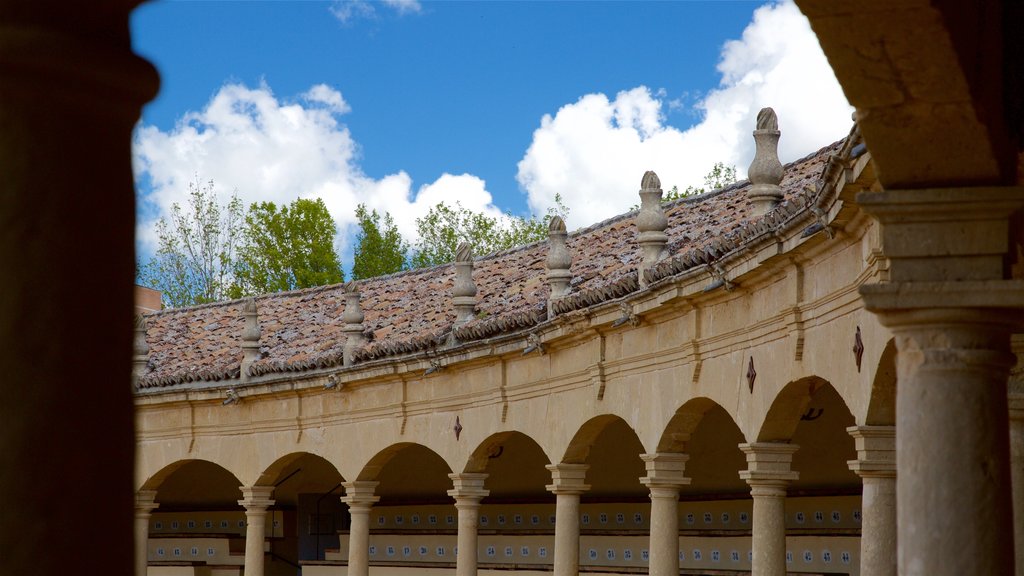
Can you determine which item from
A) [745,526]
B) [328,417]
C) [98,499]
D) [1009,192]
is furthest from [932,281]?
[328,417]

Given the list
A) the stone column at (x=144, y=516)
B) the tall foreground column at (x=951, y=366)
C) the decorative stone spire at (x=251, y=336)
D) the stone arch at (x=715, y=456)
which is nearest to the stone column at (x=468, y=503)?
the stone arch at (x=715, y=456)

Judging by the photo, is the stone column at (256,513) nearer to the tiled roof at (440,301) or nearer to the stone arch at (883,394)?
the tiled roof at (440,301)

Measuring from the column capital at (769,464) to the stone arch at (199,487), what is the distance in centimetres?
1628

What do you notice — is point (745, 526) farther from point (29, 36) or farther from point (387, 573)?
point (29, 36)

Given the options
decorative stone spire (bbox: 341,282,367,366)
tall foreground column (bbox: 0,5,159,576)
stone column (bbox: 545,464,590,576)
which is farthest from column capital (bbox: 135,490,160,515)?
tall foreground column (bbox: 0,5,159,576)

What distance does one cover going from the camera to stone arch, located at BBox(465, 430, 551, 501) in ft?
69.2

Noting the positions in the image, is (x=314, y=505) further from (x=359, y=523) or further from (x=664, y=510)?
(x=664, y=510)

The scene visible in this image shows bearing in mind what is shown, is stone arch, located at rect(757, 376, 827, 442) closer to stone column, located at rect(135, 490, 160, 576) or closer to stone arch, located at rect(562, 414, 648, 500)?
stone arch, located at rect(562, 414, 648, 500)

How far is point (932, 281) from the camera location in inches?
201

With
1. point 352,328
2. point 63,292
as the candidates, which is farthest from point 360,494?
point 63,292

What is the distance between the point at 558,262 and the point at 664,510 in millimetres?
3686

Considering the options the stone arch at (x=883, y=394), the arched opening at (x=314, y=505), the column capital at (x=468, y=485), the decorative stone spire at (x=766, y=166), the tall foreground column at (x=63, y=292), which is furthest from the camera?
the arched opening at (x=314, y=505)

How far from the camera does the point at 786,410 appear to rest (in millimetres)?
11695

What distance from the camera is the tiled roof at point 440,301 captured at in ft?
47.6
